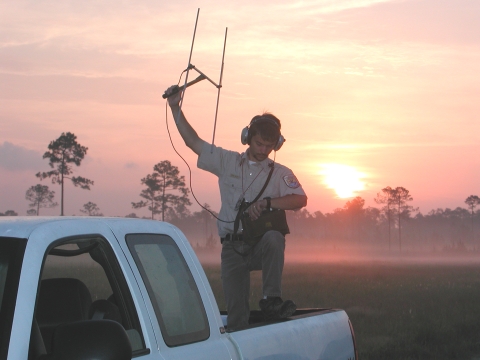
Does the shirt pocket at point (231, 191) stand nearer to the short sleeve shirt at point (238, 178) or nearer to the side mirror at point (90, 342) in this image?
the short sleeve shirt at point (238, 178)

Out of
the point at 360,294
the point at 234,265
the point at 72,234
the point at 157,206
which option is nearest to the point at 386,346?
the point at 234,265

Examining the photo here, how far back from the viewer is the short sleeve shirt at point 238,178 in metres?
6.25

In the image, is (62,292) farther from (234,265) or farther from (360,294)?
(360,294)

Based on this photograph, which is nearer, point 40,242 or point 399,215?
point 40,242

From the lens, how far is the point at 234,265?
6109 mm

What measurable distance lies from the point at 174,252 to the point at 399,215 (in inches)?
6043

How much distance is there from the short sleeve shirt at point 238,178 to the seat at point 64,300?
101 inches

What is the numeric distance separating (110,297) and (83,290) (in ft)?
0.47

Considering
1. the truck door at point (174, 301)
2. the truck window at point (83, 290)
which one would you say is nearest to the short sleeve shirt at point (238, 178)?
the truck door at point (174, 301)

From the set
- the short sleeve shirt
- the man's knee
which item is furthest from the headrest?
the short sleeve shirt

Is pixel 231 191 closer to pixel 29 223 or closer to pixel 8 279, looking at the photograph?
pixel 29 223

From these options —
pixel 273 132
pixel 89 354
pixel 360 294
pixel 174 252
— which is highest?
pixel 273 132

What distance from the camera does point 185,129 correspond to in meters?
6.31

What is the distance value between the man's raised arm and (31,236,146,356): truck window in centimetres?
258
